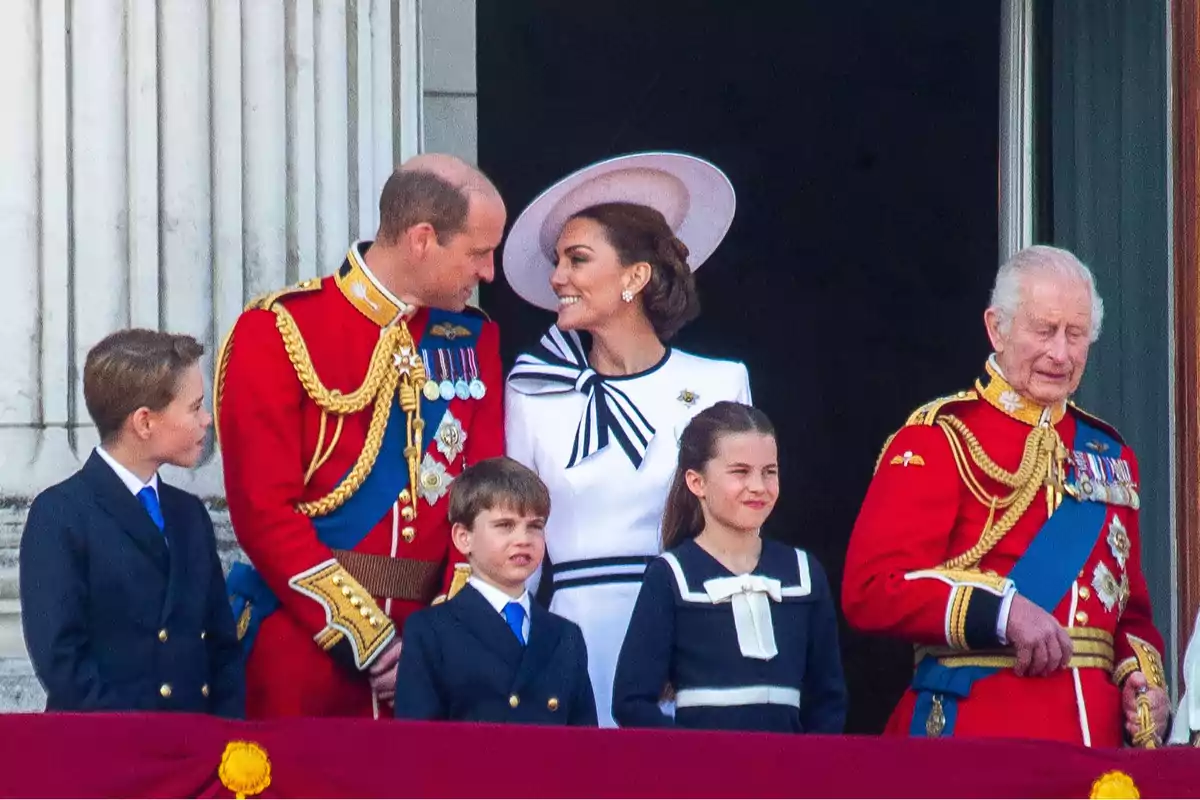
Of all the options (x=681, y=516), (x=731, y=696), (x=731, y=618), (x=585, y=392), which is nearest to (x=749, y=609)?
(x=731, y=618)

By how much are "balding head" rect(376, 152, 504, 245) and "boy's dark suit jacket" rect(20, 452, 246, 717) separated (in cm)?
73

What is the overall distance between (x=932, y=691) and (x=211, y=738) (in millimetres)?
1575

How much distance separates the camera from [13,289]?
18.4 feet

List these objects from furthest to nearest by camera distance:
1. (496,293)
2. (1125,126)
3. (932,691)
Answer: (496,293)
(1125,126)
(932,691)

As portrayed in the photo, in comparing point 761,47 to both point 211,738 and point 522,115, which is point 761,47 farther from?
point 211,738

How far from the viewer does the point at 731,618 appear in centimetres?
493

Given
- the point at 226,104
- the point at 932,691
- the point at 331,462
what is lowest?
the point at 932,691

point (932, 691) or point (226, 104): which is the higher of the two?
point (226, 104)

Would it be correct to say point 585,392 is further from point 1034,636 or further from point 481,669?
point 1034,636

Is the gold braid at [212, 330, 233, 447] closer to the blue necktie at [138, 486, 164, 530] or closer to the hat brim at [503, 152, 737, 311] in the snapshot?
the blue necktie at [138, 486, 164, 530]

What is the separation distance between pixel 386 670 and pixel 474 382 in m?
0.64

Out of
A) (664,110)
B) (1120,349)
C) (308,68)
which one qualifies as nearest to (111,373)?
(308,68)

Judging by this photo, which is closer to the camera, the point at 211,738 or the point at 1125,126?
the point at 211,738

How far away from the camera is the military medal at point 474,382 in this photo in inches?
208
